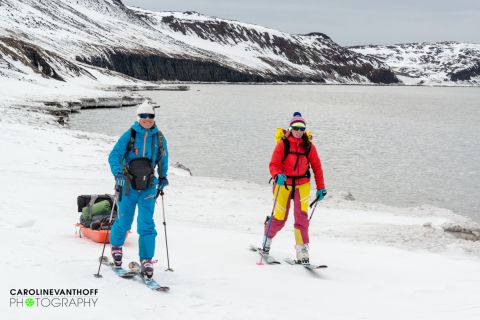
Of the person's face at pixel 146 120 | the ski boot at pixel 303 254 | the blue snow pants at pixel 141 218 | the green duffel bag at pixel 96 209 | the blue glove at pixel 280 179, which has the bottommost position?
the ski boot at pixel 303 254

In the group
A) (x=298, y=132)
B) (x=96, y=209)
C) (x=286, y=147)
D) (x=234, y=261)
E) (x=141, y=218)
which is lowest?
(x=234, y=261)

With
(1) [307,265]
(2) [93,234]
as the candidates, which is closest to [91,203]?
(2) [93,234]

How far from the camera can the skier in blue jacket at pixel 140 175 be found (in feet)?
24.0

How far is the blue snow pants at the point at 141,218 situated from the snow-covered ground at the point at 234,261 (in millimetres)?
503

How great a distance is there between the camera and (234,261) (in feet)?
29.8

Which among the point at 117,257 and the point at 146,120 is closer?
the point at 146,120

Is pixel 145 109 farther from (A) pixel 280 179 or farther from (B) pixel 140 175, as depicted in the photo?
(A) pixel 280 179

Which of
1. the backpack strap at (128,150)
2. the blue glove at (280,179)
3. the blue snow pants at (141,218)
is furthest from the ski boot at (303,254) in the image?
the backpack strap at (128,150)

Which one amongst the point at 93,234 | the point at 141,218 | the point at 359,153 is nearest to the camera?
the point at 141,218

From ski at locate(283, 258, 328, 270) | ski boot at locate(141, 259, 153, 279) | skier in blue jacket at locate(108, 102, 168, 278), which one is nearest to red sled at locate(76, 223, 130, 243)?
skier in blue jacket at locate(108, 102, 168, 278)

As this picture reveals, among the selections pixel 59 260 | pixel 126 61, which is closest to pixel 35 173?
pixel 59 260

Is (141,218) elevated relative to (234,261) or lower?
elevated

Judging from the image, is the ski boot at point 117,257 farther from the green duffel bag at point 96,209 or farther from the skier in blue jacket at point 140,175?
the green duffel bag at point 96,209

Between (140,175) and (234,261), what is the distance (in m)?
2.73
